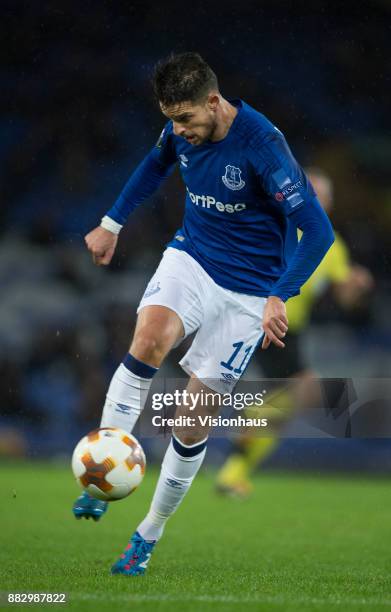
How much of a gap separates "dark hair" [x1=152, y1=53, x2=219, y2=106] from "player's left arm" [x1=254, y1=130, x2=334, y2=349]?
33 centimetres

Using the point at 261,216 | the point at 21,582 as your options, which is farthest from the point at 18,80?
the point at 21,582

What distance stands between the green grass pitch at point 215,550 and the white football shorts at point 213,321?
79 centimetres

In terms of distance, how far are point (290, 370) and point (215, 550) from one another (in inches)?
138

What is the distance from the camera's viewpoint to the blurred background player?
7227mm

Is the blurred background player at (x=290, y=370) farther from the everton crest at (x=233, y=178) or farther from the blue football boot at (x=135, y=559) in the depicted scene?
the blue football boot at (x=135, y=559)

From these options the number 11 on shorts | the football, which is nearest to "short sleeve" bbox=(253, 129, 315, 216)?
the number 11 on shorts

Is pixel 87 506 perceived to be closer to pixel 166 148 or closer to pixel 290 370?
pixel 166 148

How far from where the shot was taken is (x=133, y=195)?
418 cm

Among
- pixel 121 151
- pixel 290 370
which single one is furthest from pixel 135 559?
pixel 121 151

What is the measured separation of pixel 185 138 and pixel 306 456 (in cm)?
677

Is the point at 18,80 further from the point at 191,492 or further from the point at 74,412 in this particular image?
the point at 191,492

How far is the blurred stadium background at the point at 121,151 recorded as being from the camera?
36.1 feet

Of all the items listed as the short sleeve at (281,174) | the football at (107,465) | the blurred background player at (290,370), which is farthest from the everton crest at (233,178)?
the blurred background player at (290,370)

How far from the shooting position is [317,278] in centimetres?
759
